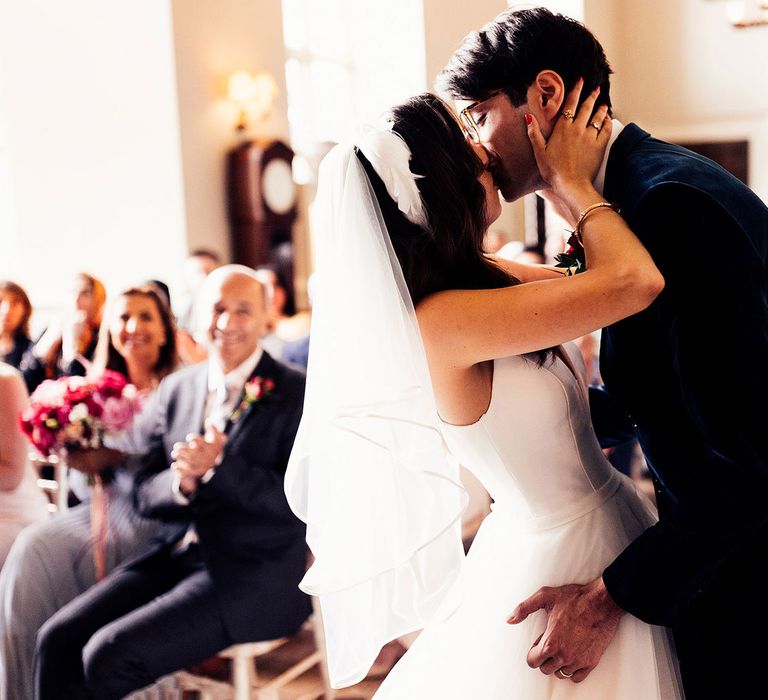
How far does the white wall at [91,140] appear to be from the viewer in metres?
7.43

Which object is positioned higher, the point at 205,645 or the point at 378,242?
the point at 378,242

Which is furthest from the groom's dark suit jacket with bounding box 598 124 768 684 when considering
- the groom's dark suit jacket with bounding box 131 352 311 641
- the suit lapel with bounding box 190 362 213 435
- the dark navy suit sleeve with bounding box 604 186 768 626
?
the suit lapel with bounding box 190 362 213 435

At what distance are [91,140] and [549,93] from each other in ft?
22.1

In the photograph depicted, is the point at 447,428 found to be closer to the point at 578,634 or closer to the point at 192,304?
the point at 578,634

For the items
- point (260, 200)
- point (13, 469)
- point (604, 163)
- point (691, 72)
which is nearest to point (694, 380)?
point (604, 163)

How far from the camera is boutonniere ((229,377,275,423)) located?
3.07m

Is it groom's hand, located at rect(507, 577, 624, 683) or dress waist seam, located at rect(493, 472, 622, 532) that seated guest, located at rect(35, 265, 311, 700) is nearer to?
dress waist seam, located at rect(493, 472, 622, 532)

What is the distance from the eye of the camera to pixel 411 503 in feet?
5.51

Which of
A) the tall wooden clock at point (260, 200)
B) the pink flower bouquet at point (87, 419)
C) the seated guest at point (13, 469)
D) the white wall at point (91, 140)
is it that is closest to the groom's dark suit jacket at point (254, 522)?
the pink flower bouquet at point (87, 419)

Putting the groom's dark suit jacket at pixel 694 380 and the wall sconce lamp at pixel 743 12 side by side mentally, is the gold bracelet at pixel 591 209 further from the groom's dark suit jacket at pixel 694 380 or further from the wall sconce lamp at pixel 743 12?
the wall sconce lamp at pixel 743 12

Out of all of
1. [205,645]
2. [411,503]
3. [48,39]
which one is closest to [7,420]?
[205,645]

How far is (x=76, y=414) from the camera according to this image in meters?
3.24

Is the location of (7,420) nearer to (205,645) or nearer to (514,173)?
(205,645)

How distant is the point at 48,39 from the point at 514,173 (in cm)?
696
